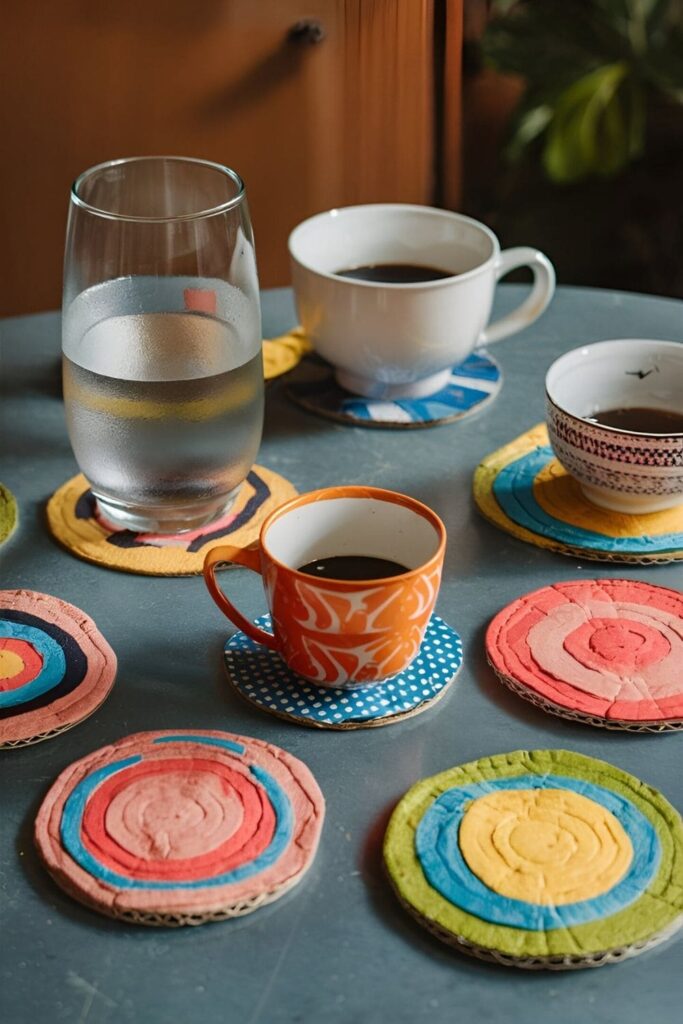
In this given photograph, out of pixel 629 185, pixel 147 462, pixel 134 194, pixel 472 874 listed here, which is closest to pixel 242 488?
pixel 147 462

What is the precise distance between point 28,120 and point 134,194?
82 centimetres

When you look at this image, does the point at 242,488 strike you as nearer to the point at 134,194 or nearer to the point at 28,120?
the point at 134,194

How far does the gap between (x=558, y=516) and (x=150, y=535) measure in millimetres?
272

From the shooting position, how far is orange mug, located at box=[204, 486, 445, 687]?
64 centimetres

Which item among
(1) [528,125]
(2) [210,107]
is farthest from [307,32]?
(1) [528,125]

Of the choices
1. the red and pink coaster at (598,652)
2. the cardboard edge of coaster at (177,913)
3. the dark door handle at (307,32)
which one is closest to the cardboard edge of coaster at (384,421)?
the red and pink coaster at (598,652)

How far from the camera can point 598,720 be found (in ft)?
2.14

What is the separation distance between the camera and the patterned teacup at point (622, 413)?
796 mm

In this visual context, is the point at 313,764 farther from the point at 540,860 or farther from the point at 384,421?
the point at 384,421

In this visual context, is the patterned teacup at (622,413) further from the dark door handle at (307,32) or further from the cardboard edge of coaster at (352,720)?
the dark door handle at (307,32)

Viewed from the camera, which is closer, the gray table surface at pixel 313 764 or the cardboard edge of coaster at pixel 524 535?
the gray table surface at pixel 313 764

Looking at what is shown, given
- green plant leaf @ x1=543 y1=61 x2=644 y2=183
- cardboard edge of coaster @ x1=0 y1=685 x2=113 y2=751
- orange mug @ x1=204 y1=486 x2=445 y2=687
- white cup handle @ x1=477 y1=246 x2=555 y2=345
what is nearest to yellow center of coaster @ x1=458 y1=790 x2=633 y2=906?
orange mug @ x1=204 y1=486 x2=445 y2=687

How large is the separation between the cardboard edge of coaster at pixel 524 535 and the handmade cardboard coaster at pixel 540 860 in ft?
0.67

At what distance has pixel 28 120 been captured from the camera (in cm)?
156
